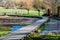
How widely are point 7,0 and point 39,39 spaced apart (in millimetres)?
40468

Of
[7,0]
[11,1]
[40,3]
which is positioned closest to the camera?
[40,3]

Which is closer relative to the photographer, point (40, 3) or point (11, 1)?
point (40, 3)

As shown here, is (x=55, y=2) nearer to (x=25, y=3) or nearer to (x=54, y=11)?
(x=54, y=11)

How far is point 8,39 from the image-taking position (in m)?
6.73

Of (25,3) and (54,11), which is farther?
(25,3)

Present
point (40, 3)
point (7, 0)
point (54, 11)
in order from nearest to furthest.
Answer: point (54, 11), point (40, 3), point (7, 0)

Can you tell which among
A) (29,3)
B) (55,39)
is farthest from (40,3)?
(55,39)

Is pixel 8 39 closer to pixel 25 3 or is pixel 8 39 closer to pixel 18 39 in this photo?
pixel 18 39

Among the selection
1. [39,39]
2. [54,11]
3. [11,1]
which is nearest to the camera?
[39,39]

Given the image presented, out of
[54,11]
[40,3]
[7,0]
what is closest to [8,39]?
[54,11]

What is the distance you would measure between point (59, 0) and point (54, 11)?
2.05 meters

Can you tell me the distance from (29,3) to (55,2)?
11.1 m

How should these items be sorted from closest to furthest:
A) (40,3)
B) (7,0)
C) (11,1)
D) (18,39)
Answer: (18,39) < (40,3) < (11,1) < (7,0)

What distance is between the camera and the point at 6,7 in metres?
46.2
